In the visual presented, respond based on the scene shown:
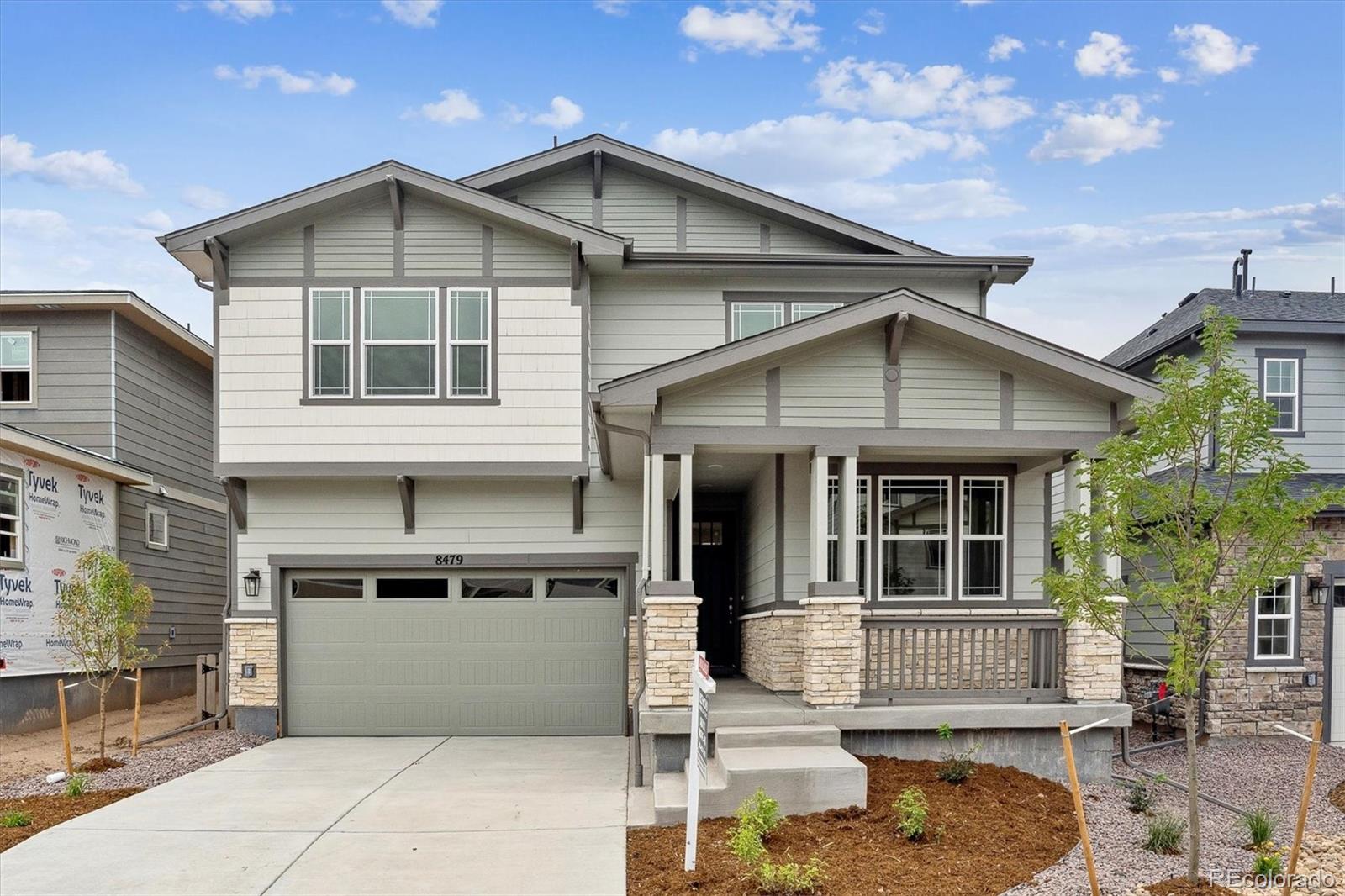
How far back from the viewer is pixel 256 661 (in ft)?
40.9

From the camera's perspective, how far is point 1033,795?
8023 mm

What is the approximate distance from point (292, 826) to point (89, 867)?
4.62ft

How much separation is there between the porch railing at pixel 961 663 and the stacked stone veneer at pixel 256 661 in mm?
7433

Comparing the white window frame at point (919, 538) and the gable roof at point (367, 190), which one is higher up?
the gable roof at point (367, 190)

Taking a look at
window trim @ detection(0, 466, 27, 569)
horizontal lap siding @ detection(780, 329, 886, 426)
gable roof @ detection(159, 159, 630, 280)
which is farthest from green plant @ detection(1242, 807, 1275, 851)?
window trim @ detection(0, 466, 27, 569)

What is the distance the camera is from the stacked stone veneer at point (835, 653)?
877cm

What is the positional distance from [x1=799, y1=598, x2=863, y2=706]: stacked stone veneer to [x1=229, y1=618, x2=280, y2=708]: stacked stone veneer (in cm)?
714

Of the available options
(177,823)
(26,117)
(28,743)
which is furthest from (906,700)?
(26,117)

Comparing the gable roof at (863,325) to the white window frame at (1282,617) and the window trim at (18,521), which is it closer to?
the white window frame at (1282,617)

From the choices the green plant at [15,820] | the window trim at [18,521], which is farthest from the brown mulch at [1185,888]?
the window trim at [18,521]

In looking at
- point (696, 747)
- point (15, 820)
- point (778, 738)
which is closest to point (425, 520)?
point (15, 820)

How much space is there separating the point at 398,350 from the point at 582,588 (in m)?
3.66

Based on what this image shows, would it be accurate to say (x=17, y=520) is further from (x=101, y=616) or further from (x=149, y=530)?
(x=149, y=530)

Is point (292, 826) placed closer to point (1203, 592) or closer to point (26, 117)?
point (1203, 592)
